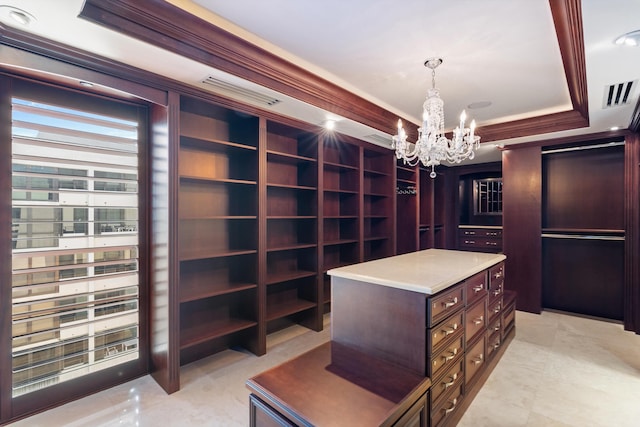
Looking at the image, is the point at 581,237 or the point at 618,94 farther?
the point at 581,237

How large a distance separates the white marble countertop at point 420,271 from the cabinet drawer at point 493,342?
67 cm

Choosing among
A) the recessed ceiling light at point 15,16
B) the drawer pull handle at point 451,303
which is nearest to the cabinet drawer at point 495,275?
the drawer pull handle at point 451,303

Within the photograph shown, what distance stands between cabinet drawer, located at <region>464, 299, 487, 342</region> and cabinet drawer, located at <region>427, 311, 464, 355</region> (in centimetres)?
12

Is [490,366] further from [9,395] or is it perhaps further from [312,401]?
[9,395]

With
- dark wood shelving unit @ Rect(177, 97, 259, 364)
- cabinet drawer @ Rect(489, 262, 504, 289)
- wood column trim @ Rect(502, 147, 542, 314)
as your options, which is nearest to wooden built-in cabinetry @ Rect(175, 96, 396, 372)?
dark wood shelving unit @ Rect(177, 97, 259, 364)

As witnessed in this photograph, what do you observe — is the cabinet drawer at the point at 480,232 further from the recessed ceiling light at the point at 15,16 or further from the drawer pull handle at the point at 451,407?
the recessed ceiling light at the point at 15,16

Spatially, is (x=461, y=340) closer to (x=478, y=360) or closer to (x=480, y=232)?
(x=478, y=360)

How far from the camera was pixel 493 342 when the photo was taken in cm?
272

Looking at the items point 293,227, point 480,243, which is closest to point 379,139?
point 293,227

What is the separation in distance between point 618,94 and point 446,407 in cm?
290

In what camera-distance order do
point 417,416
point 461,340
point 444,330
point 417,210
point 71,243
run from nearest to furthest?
point 417,416
point 444,330
point 461,340
point 71,243
point 417,210

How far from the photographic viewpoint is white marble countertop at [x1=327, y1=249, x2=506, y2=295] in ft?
5.87

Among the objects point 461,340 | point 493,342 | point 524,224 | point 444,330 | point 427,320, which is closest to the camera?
point 427,320

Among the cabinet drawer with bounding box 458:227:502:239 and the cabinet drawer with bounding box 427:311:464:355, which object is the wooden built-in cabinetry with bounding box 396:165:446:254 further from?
the cabinet drawer with bounding box 427:311:464:355
